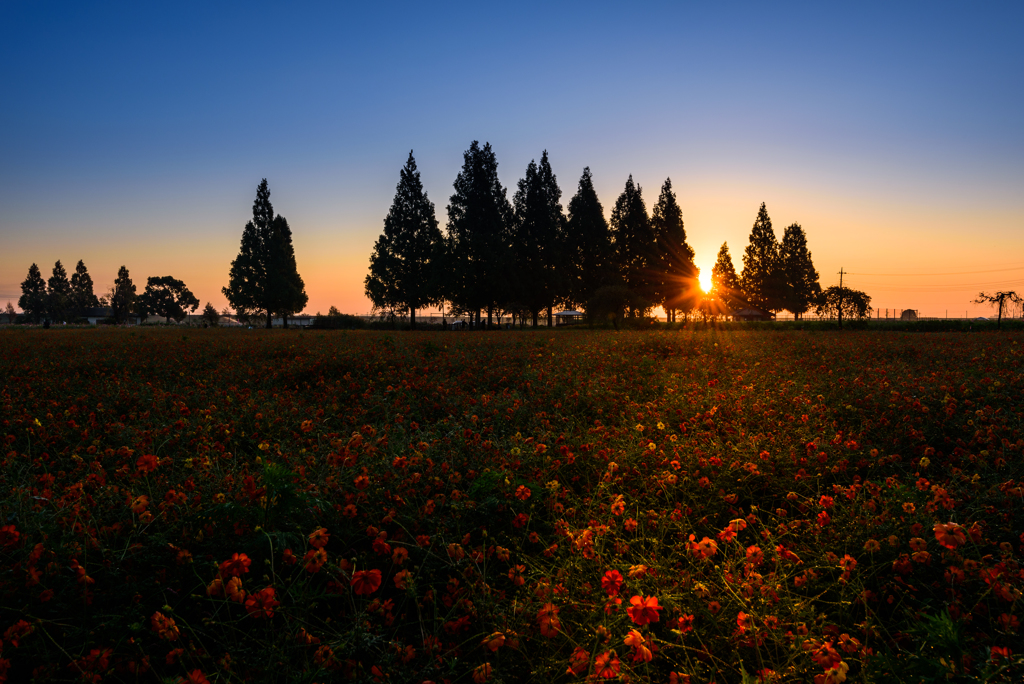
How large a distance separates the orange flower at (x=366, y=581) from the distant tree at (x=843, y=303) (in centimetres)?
6148

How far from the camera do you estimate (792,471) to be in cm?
392

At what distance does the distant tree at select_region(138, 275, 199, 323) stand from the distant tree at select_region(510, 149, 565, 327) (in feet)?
320

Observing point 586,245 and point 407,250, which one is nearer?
point 407,250

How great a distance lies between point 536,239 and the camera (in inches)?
1467

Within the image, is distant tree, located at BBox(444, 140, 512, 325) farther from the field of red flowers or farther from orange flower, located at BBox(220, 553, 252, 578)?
orange flower, located at BBox(220, 553, 252, 578)

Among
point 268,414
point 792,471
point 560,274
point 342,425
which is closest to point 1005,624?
point 792,471

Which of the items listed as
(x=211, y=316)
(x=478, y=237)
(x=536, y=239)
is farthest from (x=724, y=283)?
(x=211, y=316)

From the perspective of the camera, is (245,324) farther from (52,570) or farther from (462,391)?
(52,570)

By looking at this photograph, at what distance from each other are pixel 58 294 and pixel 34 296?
39.2ft

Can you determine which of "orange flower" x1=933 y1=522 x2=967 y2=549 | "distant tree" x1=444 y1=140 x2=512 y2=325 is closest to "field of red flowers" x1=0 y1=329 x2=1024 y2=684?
"orange flower" x1=933 y1=522 x2=967 y2=549

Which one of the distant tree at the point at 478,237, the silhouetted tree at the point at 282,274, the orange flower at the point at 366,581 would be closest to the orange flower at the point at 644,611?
the orange flower at the point at 366,581

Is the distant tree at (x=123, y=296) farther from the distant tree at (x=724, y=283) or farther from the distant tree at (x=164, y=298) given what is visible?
the distant tree at (x=724, y=283)

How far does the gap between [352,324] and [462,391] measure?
3880 cm

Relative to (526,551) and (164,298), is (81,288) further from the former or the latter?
(526,551)
